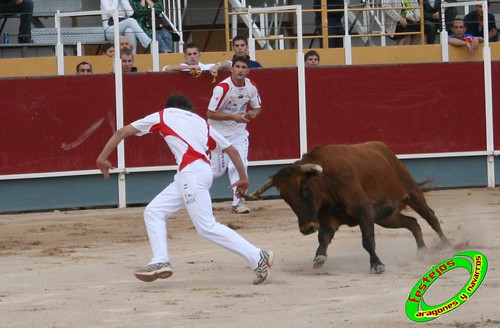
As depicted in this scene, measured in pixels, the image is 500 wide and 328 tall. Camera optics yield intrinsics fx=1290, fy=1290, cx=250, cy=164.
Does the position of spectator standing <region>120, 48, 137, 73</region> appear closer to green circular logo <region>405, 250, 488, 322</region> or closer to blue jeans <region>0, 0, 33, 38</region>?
blue jeans <region>0, 0, 33, 38</region>

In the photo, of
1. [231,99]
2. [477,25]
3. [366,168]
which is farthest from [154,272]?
[477,25]

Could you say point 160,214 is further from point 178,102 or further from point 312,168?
point 312,168

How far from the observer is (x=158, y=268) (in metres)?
8.56

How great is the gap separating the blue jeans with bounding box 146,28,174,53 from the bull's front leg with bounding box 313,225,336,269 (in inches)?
302

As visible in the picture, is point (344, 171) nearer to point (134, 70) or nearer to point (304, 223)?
point (304, 223)

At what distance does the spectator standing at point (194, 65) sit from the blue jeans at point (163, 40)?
2.22 m

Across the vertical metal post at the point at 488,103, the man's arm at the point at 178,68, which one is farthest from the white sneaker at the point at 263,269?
the vertical metal post at the point at 488,103

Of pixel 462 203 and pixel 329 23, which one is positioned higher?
pixel 329 23

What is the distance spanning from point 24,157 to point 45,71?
1630mm

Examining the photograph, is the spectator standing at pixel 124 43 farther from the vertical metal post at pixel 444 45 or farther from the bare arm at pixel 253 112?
the vertical metal post at pixel 444 45

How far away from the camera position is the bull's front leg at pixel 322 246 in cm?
919

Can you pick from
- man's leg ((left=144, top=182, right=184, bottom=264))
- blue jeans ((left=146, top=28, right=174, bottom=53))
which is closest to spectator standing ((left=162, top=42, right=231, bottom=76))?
blue jeans ((left=146, top=28, right=174, bottom=53))

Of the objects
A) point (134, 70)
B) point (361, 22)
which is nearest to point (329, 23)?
point (361, 22)

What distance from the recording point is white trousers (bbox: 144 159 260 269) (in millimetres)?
8570
